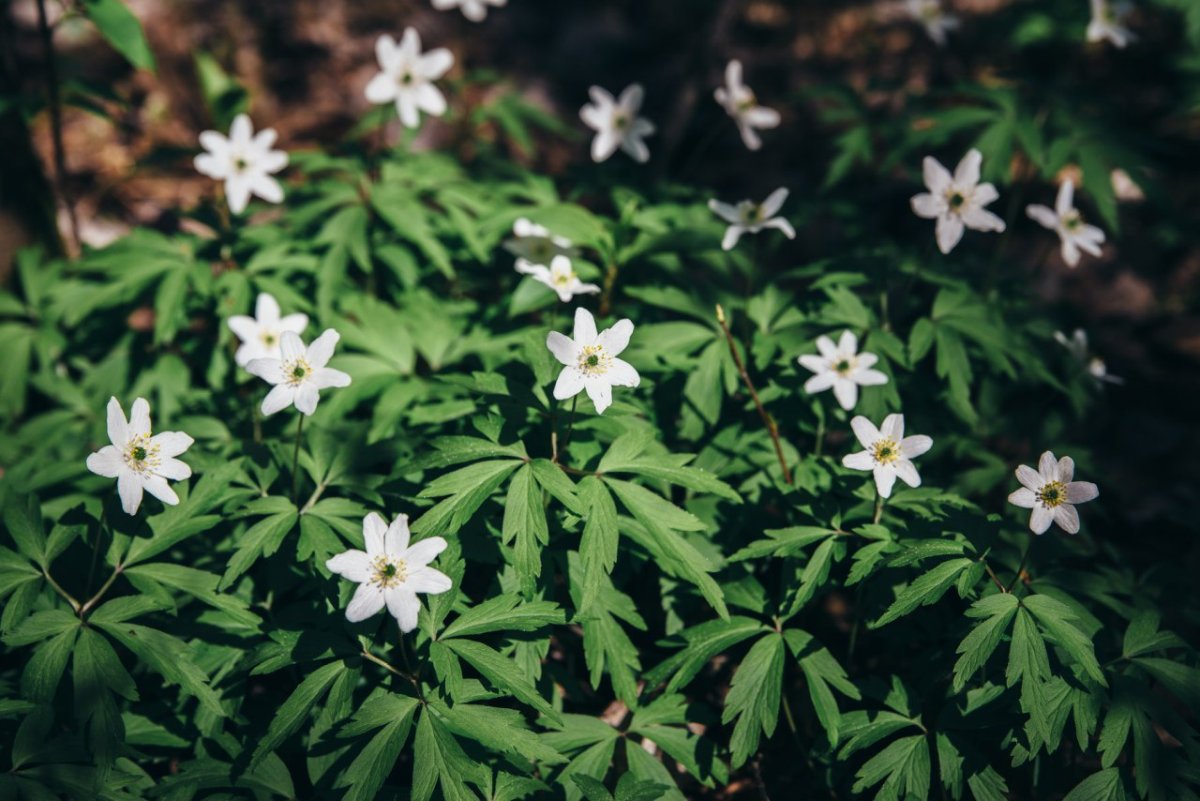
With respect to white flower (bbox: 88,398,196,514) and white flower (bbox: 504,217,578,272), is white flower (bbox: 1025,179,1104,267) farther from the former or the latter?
white flower (bbox: 88,398,196,514)

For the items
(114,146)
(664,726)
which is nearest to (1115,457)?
(664,726)

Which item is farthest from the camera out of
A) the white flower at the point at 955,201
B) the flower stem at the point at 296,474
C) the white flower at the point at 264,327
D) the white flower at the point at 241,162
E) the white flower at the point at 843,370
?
the white flower at the point at 241,162

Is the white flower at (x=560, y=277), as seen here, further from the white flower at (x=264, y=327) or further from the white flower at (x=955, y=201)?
the white flower at (x=955, y=201)

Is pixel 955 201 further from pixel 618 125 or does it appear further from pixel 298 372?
pixel 298 372

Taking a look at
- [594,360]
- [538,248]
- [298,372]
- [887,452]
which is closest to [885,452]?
[887,452]

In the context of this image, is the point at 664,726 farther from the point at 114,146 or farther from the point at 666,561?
the point at 114,146

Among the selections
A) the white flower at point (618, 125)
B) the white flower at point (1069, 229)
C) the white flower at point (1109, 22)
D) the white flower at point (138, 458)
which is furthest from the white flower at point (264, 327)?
the white flower at point (1109, 22)
